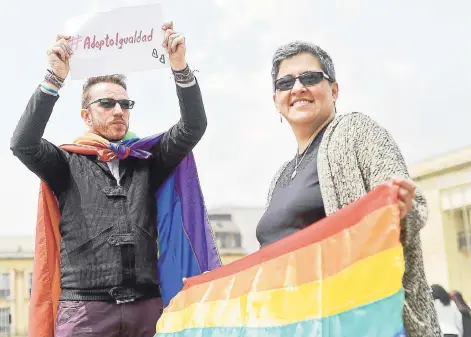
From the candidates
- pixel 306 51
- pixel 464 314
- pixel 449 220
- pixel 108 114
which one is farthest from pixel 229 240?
pixel 306 51

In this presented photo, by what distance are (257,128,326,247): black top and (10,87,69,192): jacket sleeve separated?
1.23 m

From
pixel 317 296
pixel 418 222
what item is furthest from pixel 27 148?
pixel 418 222

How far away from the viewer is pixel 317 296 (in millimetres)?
2336

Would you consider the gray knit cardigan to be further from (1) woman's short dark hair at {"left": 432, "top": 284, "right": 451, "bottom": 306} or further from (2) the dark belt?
(1) woman's short dark hair at {"left": 432, "top": 284, "right": 451, "bottom": 306}

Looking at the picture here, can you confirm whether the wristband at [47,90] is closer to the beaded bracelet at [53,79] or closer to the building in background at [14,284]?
the beaded bracelet at [53,79]

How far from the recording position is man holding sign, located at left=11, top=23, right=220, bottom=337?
11.2 ft

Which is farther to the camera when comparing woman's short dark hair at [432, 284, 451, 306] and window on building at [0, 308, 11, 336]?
window on building at [0, 308, 11, 336]

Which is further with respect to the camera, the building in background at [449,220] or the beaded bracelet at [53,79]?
the building in background at [449,220]

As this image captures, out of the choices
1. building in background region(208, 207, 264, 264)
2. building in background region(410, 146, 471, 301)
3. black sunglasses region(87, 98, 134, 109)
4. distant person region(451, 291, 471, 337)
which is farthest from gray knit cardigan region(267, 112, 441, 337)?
building in background region(208, 207, 264, 264)

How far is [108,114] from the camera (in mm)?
3695

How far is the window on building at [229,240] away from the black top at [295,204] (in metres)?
53.7

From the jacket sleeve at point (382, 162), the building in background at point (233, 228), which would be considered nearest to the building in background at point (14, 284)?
the building in background at point (233, 228)

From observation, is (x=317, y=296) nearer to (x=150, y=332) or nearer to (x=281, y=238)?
(x=281, y=238)

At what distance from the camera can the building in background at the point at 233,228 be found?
56656mm
